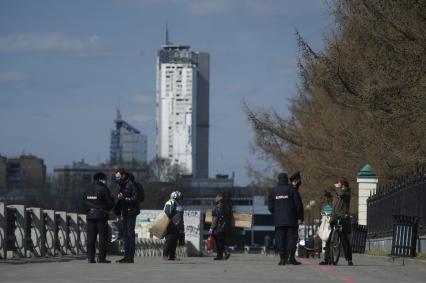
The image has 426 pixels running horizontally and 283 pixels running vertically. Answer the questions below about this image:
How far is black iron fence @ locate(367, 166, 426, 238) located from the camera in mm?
27614

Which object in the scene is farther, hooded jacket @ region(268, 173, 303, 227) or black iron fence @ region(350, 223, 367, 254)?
black iron fence @ region(350, 223, 367, 254)

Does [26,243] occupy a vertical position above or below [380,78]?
below

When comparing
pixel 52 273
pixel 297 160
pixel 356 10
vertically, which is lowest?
pixel 52 273

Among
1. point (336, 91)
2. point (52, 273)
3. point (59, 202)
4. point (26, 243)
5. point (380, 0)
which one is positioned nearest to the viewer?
point (52, 273)

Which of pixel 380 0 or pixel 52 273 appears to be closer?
pixel 52 273

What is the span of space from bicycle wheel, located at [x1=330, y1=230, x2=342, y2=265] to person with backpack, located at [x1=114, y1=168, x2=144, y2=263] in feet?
12.7

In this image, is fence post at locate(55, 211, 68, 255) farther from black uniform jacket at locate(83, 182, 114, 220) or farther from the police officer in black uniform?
black uniform jacket at locate(83, 182, 114, 220)

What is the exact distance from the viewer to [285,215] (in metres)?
22.4

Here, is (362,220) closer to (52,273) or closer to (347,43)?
(347,43)

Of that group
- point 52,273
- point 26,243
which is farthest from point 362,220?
point 52,273

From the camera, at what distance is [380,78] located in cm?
3117

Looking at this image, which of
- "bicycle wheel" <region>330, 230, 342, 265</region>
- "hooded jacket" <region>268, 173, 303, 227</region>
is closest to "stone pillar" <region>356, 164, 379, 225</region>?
Answer: "bicycle wheel" <region>330, 230, 342, 265</region>

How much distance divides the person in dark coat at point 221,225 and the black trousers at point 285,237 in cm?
628

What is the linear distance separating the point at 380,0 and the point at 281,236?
9404 millimetres
